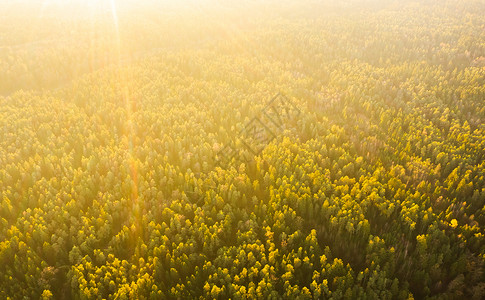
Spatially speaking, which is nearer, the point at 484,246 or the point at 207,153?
the point at 484,246

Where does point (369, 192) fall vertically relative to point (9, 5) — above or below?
below

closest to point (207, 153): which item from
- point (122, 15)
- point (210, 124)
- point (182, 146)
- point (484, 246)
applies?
point (182, 146)

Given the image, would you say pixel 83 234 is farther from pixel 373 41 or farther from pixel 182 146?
pixel 373 41

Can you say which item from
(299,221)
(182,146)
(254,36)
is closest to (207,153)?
(182,146)

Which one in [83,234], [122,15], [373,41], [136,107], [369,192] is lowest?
[83,234]

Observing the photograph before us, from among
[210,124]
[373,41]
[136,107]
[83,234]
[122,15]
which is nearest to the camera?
[83,234]

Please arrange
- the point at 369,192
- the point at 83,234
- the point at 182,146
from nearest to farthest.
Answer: the point at 83,234 < the point at 369,192 < the point at 182,146
